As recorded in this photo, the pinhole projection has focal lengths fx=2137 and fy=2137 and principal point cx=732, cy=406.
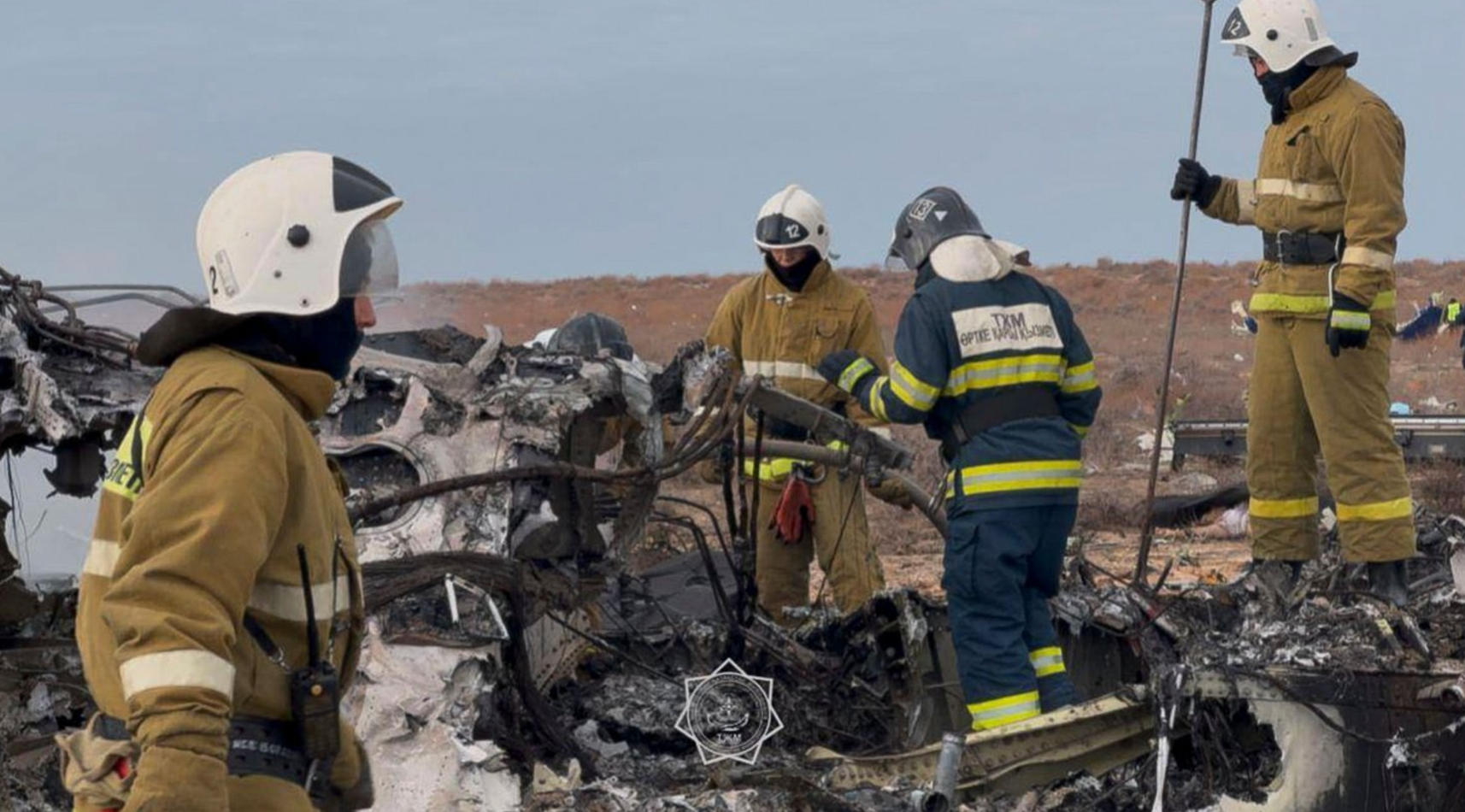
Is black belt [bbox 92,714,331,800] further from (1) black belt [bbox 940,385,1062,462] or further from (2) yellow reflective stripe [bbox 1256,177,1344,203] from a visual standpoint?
(2) yellow reflective stripe [bbox 1256,177,1344,203]

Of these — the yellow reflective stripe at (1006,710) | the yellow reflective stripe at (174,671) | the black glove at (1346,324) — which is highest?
the black glove at (1346,324)

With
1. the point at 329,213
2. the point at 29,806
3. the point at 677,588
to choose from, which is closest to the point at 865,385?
the point at 677,588

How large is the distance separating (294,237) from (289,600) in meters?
0.60

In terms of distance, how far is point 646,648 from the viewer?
796cm

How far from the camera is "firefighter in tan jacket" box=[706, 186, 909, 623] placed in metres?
9.00

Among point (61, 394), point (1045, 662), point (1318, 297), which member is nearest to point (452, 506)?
point (61, 394)

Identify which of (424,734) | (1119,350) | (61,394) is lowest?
(1119,350)

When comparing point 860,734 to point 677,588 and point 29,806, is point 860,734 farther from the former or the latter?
point 29,806

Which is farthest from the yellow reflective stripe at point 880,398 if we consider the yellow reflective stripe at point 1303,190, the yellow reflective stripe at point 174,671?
the yellow reflective stripe at point 174,671

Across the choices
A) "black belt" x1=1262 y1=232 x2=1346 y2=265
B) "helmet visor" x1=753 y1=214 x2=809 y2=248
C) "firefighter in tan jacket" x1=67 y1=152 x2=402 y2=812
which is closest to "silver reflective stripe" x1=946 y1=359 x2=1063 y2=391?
"black belt" x1=1262 y1=232 x2=1346 y2=265

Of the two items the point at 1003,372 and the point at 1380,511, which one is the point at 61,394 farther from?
the point at 1380,511

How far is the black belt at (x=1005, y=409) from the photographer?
23.1ft

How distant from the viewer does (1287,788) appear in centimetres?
608

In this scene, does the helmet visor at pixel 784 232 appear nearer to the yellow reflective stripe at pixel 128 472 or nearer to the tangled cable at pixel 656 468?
the tangled cable at pixel 656 468
